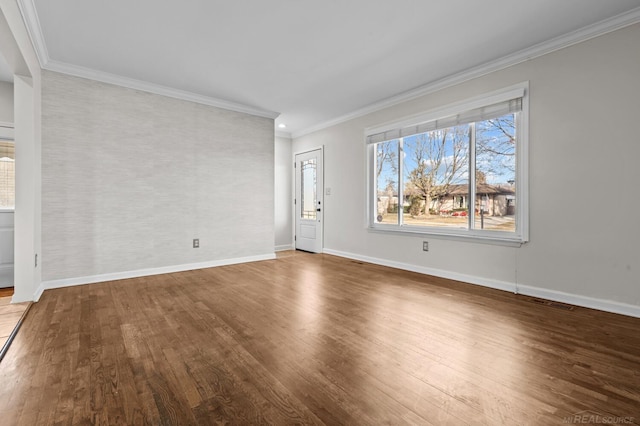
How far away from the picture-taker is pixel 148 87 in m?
4.24

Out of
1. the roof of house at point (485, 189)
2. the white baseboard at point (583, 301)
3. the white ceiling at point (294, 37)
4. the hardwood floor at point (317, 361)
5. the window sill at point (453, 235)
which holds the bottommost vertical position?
the hardwood floor at point (317, 361)

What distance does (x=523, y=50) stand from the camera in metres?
3.30

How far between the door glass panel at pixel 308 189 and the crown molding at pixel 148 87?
1.48m

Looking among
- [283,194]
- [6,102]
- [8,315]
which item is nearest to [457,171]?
[283,194]

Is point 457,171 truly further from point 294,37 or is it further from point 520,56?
point 294,37

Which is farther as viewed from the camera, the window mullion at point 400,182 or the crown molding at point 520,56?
the window mullion at point 400,182

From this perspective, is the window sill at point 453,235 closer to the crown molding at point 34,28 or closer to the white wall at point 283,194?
the white wall at point 283,194

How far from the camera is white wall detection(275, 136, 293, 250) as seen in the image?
22.7ft

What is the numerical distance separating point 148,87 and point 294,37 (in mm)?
2464

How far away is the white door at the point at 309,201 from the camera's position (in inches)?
251

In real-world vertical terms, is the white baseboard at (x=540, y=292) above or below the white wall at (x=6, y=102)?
below

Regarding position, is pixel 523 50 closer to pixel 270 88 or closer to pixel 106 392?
pixel 270 88

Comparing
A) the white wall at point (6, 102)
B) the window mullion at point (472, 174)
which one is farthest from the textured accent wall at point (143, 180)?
the window mullion at point (472, 174)

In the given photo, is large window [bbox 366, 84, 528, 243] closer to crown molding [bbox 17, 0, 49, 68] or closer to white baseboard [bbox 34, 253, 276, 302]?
white baseboard [bbox 34, 253, 276, 302]
